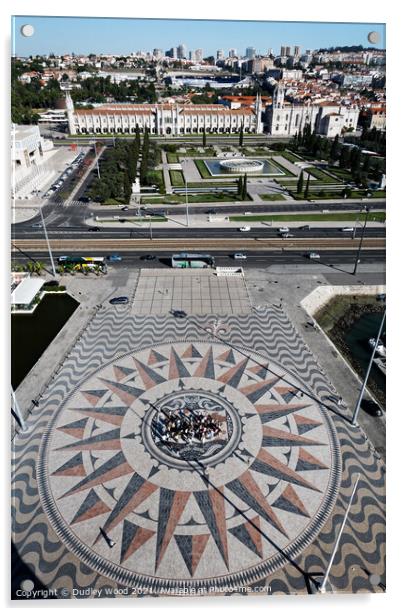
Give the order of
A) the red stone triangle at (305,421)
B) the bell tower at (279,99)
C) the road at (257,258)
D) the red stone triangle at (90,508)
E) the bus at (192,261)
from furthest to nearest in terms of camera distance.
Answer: the bell tower at (279,99)
the road at (257,258)
the bus at (192,261)
the red stone triangle at (305,421)
the red stone triangle at (90,508)

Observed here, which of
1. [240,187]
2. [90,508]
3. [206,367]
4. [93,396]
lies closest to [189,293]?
[206,367]

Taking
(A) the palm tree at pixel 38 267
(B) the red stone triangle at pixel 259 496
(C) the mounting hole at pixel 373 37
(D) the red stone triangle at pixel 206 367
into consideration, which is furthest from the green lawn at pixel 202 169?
(C) the mounting hole at pixel 373 37

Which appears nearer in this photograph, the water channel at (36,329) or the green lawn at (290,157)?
the water channel at (36,329)

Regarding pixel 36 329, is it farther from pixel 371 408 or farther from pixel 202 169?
pixel 202 169

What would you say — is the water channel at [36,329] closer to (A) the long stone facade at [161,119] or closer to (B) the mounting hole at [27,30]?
(B) the mounting hole at [27,30]

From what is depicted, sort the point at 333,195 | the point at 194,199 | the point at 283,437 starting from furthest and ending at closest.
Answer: the point at 333,195
the point at 194,199
the point at 283,437
